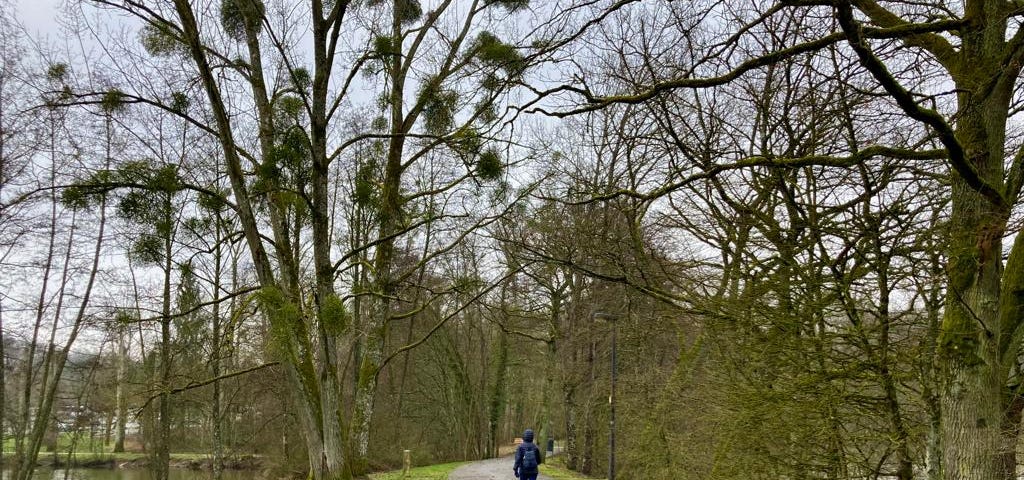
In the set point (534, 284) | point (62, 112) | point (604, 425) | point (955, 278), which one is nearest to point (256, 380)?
point (534, 284)

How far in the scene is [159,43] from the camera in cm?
734

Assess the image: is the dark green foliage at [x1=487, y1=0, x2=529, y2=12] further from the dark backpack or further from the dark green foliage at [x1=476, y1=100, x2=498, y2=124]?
the dark backpack

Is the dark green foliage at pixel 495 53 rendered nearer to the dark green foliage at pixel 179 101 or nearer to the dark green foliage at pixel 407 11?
the dark green foliage at pixel 407 11

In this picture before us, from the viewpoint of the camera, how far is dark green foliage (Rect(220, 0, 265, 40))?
6812 millimetres

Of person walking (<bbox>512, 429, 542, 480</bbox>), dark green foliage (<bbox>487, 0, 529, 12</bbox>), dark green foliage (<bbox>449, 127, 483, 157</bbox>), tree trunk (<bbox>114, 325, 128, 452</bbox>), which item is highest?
dark green foliage (<bbox>487, 0, 529, 12</bbox>)

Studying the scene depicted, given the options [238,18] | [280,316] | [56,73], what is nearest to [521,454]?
[280,316]

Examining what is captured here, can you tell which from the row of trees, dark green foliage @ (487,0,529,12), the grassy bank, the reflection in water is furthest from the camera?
the grassy bank

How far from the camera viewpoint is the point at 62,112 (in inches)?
292

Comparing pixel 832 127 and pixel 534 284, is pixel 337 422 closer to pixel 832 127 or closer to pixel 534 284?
pixel 832 127

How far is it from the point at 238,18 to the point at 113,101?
1.92 meters

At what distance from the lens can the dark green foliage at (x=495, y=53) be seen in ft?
17.5

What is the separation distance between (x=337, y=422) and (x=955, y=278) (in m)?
5.55

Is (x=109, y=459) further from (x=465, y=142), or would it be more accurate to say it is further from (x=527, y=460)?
(x=465, y=142)

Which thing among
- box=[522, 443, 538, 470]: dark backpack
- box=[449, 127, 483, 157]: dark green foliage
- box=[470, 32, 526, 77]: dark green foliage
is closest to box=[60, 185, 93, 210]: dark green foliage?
box=[449, 127, 483, 157]: dark green foliage
